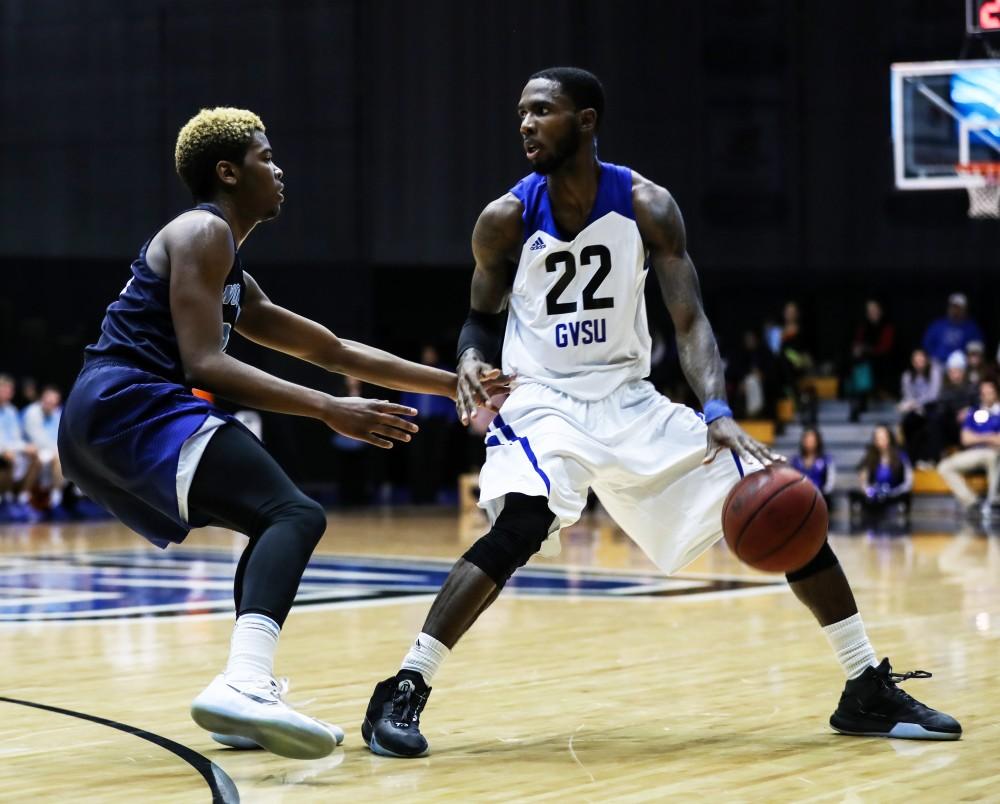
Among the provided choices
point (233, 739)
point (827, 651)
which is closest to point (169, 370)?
point (233, 739)

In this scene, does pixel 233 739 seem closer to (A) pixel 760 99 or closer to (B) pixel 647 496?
(B) pixel 647 496

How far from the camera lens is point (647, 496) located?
4.69 meters

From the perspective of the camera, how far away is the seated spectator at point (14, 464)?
17.0 meters

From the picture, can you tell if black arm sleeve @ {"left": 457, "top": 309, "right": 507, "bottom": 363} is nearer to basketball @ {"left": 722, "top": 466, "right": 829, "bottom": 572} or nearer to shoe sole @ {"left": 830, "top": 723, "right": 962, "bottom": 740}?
basketball @ {"left": 722, "top": 466, "right": 829, "bottom": 572}

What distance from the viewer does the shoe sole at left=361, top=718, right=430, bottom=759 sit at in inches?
167

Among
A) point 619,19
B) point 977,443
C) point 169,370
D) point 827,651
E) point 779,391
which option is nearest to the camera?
point 169,370

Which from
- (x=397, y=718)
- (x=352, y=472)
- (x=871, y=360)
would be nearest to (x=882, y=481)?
(x=871, y=360)

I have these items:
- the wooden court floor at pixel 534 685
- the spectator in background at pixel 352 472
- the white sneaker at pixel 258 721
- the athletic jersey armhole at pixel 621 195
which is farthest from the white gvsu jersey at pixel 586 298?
the spectator in background at pixel 352 472

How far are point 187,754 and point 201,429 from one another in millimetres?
913

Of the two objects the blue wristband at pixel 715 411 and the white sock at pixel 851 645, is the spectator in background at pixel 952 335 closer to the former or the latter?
the white sock at pixel 851 645

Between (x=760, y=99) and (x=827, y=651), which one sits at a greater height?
(x=760, y=99)

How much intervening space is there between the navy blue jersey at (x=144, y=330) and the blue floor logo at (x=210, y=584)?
3.89 metres

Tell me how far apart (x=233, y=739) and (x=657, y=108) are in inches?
714

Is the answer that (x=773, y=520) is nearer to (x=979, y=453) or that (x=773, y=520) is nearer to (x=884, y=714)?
(x=884, y=714)
